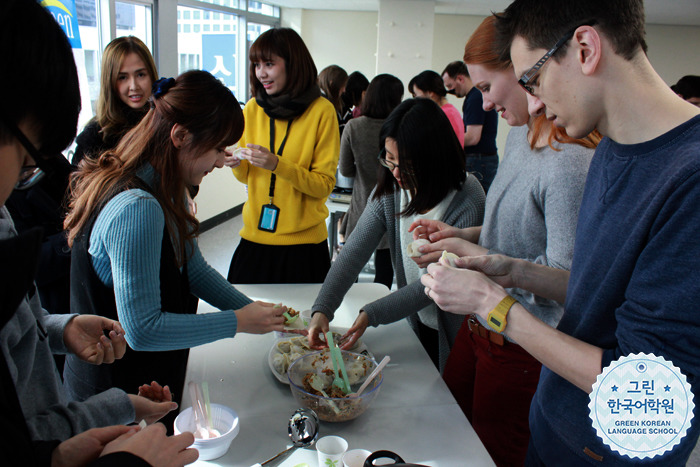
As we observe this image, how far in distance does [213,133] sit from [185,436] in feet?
2.82

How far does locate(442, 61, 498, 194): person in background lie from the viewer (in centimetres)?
486

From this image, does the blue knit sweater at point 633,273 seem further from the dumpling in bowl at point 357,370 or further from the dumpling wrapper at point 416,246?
the dumpling wrapper at point 416,246

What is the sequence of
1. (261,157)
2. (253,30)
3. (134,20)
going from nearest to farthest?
1. (261,157)
2. (134,20)
3. (253,30)

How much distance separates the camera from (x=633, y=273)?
806mm

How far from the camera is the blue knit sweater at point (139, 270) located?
118 cm

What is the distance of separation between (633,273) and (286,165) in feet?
5.39

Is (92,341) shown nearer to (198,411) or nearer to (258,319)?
Result: (198,411)

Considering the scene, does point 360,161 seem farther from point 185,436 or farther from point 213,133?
point 185,436

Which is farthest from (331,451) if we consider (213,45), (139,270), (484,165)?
(213,45)

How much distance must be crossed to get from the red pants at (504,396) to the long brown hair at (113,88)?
1867 mm

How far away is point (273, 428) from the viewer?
45.7 inches

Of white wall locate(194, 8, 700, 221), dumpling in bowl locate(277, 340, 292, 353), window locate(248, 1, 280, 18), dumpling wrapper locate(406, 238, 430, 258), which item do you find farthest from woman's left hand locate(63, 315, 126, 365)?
white wall locate(194, 8, 700, 221)

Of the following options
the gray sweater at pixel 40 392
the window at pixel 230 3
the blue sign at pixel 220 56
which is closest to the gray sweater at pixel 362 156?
the gray sweater at pixel 40 392

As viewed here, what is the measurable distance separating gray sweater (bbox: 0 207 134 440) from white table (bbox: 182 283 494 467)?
0.24 metres
